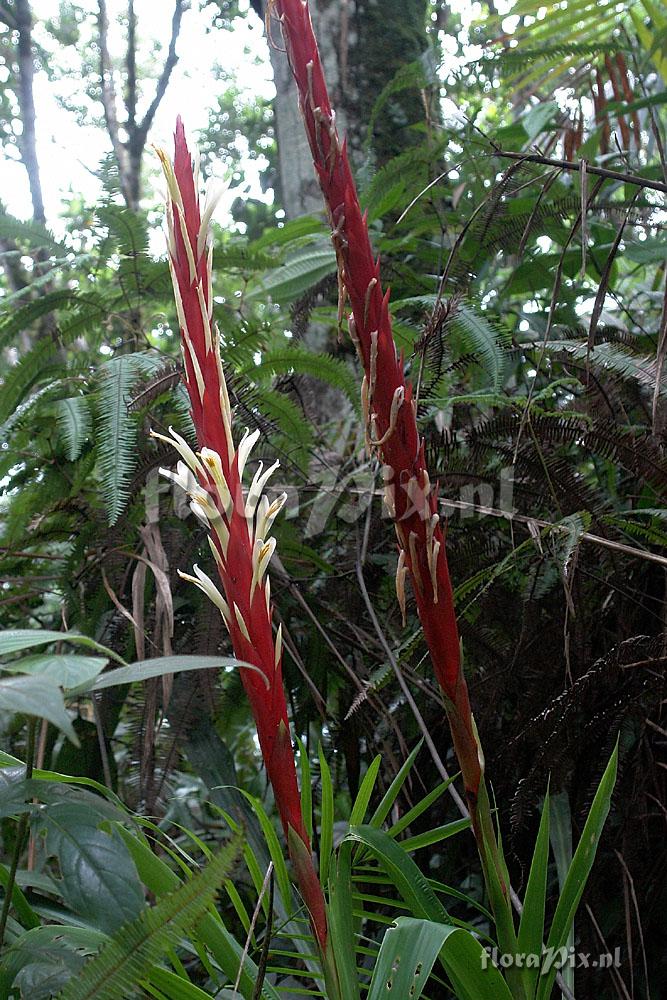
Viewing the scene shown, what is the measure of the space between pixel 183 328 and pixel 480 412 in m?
0.87

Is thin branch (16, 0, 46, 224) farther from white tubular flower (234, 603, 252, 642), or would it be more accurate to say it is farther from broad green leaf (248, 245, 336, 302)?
white tubular flower (234, 603, 252, 642)

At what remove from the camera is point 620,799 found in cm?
94

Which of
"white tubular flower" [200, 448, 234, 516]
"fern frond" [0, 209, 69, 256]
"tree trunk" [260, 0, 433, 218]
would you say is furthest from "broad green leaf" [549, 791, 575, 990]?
"tree trunk" [260, 0, 433, 218]

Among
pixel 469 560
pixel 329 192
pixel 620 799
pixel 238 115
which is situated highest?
pixel 238 115

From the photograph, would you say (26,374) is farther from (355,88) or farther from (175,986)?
(355,88)

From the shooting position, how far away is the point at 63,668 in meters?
0.40

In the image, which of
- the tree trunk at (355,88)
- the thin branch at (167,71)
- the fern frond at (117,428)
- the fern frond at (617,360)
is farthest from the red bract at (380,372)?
the thin branch at (167,71)

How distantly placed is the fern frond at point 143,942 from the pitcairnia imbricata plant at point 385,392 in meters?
0.18

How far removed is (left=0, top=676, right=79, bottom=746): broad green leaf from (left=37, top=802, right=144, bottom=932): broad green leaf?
137 millimetres

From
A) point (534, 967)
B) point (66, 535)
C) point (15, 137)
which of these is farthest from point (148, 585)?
point (15, 137)

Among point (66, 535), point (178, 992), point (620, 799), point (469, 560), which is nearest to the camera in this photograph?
point (178, 992)

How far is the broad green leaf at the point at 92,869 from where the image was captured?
44 centimetres

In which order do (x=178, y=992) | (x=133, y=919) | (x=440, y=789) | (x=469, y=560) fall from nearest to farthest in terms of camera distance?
(x=133, y=919)
(x=178, y=992)
(x=440, y=789)
(x=469, y=560)

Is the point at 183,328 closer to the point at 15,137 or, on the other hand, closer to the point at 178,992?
the point at 178,992
